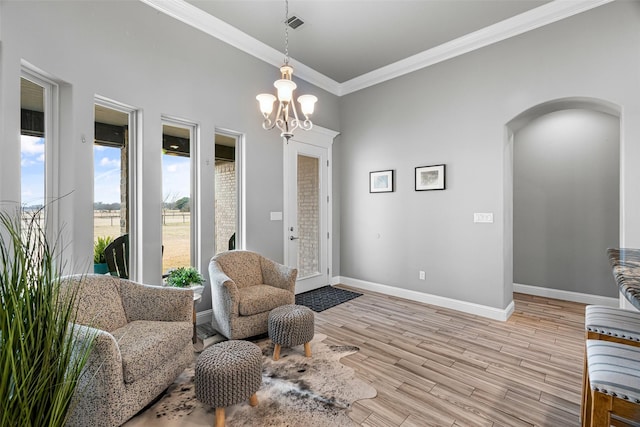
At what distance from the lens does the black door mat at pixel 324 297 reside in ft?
12.8

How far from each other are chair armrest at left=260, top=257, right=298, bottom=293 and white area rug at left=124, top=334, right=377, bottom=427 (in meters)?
0.76

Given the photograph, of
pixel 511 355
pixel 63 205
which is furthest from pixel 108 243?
pixel 511 355

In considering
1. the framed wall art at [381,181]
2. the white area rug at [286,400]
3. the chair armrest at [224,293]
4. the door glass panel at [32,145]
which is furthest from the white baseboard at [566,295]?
the door glass panel at [32,145]

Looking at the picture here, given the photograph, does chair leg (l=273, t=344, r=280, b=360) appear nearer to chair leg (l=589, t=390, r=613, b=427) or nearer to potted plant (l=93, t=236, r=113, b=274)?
potted plant (l=93, t=236, r=113, b=274)

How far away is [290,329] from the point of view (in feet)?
7.95

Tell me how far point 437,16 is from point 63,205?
13.1 ft

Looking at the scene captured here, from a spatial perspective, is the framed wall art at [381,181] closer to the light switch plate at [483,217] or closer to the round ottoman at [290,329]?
the light switch plate at [483,217]

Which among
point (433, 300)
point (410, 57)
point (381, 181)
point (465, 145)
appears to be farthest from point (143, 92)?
point (433, 300)

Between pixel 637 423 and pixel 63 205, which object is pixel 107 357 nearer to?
pixel 63 205

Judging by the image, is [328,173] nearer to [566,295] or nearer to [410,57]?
[410,57]

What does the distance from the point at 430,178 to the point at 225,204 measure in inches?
107

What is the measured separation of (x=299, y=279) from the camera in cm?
436

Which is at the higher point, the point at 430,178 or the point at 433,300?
the point at 430,178

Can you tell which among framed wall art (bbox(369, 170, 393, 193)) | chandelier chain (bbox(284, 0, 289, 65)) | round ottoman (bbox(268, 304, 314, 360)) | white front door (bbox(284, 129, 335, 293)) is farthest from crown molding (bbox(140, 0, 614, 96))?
round ottoman (bbox(268, 304, 314, 360))
